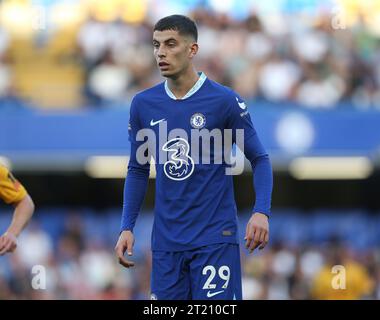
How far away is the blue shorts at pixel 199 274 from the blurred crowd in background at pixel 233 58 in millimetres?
8800

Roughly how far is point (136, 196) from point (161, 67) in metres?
0.83

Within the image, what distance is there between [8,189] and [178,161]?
4.05 ft

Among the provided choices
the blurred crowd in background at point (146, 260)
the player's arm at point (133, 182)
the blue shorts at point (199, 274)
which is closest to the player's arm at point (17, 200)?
the player's arm at point (133, 182)

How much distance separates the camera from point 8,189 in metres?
6.66

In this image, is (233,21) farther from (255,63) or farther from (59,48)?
(59,48)

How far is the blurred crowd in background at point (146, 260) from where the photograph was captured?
13.5 metres

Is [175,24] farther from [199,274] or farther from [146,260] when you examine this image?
[146,260]

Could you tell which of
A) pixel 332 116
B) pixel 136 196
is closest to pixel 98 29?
pixel 332 116

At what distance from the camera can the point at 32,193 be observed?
1600cm

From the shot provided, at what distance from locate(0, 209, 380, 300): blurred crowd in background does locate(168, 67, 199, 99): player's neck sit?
6752mm

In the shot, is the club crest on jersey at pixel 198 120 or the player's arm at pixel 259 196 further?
the club crest on jersey at pixel 198 120

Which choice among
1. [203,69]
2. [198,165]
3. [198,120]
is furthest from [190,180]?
[203,69]

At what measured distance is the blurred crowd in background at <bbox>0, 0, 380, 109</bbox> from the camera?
1497 centimetres

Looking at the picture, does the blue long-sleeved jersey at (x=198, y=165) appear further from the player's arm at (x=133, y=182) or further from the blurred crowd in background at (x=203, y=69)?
the blurred crowd in background at (x=203, y=69)
